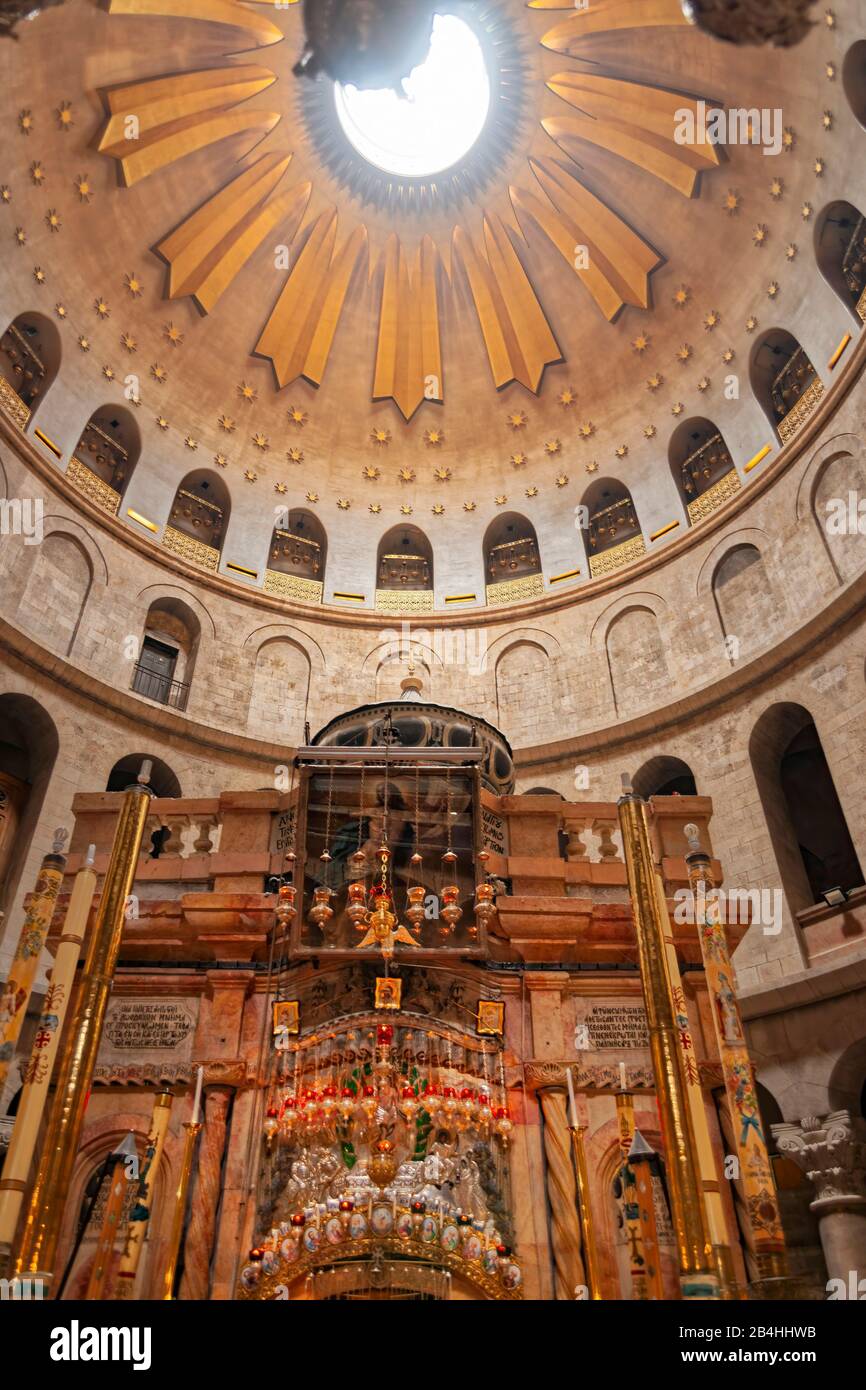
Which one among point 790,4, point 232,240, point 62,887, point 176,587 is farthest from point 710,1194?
point 232,240

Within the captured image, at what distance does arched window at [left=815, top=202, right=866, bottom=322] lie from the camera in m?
18.0

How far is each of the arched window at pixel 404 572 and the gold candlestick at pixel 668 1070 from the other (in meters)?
15.6

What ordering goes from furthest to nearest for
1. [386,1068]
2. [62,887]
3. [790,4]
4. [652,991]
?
[790,4]
[62,887]
[386,1068]
[652,991]

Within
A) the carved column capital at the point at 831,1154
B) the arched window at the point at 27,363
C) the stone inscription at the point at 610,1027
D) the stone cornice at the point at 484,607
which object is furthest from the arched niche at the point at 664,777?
the arched window at the point at 27,363

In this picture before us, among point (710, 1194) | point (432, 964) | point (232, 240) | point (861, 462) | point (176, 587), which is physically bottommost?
point (710, 1194)

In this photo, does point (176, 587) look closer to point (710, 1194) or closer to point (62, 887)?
point (62, 887)

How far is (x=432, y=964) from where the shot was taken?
31.0ft

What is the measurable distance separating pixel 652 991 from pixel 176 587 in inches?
649

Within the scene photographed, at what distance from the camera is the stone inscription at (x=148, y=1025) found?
30.0 feet

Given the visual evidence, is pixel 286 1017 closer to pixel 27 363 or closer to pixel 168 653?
pixel 168 653

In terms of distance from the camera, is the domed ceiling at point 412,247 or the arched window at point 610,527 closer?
the domed ceiling at point 412,247

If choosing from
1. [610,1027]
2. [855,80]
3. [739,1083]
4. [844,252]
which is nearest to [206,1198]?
[610,1027]

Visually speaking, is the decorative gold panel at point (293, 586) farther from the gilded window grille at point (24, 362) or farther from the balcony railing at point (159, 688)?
the gilded window grille at point (24, 362)

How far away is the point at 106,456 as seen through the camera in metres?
21.7
